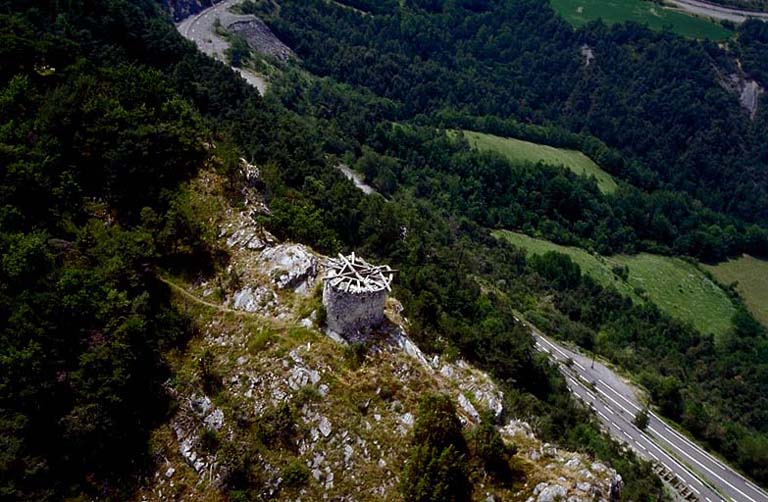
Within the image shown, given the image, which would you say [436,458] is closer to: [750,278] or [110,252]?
[110,252]

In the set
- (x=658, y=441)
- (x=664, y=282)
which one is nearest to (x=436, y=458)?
(x=658, y=441)

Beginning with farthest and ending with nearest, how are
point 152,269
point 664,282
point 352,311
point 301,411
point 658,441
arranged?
point 664,282
point 658,441
point 152,269
point 352,311
point 301,411

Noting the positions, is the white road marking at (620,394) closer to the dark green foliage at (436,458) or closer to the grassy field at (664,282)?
the grassy field at (664,282)

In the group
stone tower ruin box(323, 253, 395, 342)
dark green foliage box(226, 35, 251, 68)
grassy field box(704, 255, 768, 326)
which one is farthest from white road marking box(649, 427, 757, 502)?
dark green foliage box(226, 35, 251, 68)

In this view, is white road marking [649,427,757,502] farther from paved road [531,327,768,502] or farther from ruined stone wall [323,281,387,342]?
ruined stone wall [323,281,387,342]

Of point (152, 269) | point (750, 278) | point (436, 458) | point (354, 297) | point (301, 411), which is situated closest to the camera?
point (436, 458)

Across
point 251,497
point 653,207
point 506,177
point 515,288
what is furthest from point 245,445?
point 653,207
